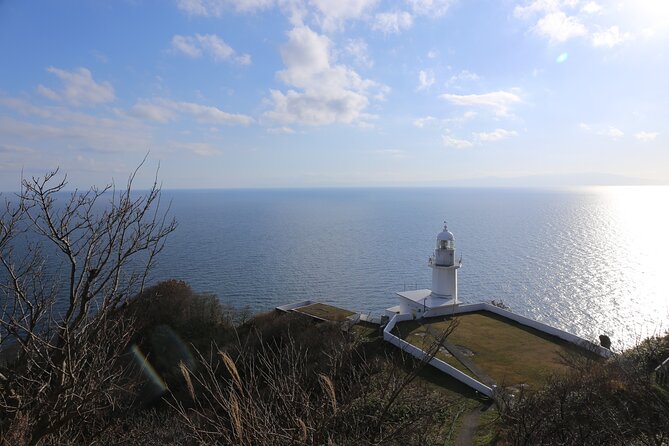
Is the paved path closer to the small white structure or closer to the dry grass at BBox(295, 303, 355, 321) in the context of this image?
the small white structure

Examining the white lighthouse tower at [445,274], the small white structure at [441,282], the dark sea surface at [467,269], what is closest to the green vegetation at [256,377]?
the small white structure at [441,282]

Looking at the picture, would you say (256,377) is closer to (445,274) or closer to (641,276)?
(445,274)

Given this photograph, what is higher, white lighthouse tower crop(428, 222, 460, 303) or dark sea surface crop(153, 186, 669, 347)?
white lighthouse tower crop(428, 222, 460, 303)

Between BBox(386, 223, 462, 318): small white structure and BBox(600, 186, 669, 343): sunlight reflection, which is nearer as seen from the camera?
BBox(386, 223, 462, 318): small white structure

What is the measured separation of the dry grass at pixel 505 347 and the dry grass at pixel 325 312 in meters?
6.74

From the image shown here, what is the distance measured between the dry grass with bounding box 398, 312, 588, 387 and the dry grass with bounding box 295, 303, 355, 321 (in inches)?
265

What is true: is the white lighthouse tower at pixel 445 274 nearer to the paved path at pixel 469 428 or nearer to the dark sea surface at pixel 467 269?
the paved path at pixel 469 428

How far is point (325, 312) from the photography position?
99.7 feet

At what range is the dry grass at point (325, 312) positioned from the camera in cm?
2827

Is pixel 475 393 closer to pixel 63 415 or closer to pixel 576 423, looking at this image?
pixel 576 423

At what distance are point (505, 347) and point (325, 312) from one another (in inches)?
554

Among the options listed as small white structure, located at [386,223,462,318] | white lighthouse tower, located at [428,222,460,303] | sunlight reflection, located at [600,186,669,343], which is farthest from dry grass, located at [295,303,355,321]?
sunlight reflection, located at [600,186,669,343]

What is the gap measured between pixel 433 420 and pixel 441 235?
16.7m

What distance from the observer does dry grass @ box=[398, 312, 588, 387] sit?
640 inches
